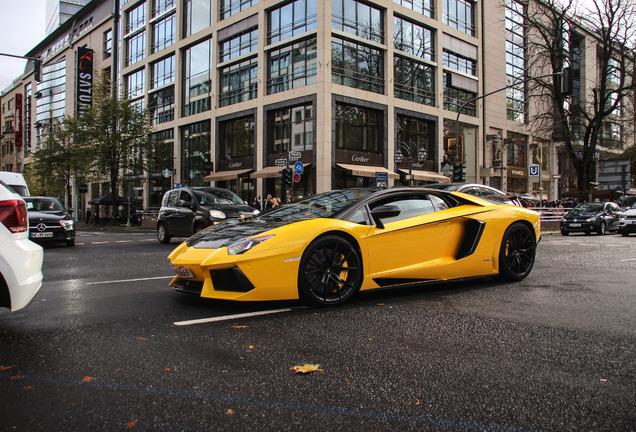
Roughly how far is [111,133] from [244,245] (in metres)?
33.1

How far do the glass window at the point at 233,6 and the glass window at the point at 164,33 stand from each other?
649 centimetres

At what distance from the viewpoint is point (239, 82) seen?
31.8 metres

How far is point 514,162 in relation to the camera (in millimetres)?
39688

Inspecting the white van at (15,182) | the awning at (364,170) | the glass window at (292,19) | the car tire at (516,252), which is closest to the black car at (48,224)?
the white van at (15,182)

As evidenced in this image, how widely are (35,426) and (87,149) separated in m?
34.0

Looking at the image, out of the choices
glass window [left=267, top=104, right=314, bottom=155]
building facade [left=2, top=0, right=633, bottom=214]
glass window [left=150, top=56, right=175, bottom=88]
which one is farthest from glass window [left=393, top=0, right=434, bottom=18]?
glass window [left=150, top=56, right=175, bottom=88]

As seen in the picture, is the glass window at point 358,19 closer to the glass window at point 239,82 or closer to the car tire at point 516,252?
the glass window at point 239,82

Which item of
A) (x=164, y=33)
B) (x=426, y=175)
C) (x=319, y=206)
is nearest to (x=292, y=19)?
(x=426, y=175)

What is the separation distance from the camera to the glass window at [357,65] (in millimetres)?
26906

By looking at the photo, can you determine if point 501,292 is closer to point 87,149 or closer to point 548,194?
point 87,149

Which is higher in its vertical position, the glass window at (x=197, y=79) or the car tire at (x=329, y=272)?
the glass window at (x=197, y=79)

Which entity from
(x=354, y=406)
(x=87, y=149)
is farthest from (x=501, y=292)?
(x=87, y=149)

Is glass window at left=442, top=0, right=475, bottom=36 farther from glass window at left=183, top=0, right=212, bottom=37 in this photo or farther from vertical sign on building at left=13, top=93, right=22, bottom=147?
vertical sign on building at left=13, top=93, right=22, bottom=147

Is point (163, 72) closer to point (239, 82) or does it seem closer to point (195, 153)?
point (195, 153)
